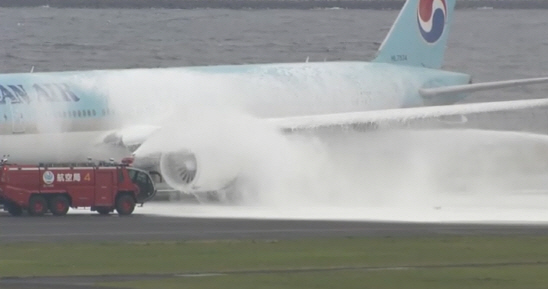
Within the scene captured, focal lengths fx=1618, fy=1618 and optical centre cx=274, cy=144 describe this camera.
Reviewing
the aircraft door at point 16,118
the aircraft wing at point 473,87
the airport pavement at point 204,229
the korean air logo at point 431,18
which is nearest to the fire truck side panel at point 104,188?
the airport pavement at point 204,229

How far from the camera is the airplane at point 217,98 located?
48188mm

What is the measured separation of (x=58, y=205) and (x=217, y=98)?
Result: 12.7 metres

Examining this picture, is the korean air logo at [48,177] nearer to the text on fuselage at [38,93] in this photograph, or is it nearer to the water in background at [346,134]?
the water in background at [346,134]

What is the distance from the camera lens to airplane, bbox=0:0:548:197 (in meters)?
48.2

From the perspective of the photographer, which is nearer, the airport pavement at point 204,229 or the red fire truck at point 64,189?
the airport pavement at point 204,229

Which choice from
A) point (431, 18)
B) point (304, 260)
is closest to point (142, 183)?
point (304, 260)

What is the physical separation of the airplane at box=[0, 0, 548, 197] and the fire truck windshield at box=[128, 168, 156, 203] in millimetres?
1972

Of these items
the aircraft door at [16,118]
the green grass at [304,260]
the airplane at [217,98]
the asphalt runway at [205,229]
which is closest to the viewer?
the green grass at [304,260]

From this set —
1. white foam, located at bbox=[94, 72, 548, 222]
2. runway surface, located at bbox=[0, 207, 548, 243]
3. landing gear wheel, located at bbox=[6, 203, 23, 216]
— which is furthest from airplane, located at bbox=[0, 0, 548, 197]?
runway surface, located at bbox=[0, 207, 548, 243]

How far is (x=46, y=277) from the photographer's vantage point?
27.2 meters

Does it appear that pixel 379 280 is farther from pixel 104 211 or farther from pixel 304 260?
pixel 104 211

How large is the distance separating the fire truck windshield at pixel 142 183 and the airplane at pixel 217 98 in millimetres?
1972

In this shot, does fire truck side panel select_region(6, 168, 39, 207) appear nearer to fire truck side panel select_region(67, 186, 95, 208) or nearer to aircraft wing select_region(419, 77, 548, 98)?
fire truck side panel select_region(67, 186, 95, 208)

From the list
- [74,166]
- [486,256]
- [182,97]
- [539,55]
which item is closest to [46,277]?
[486,256]
